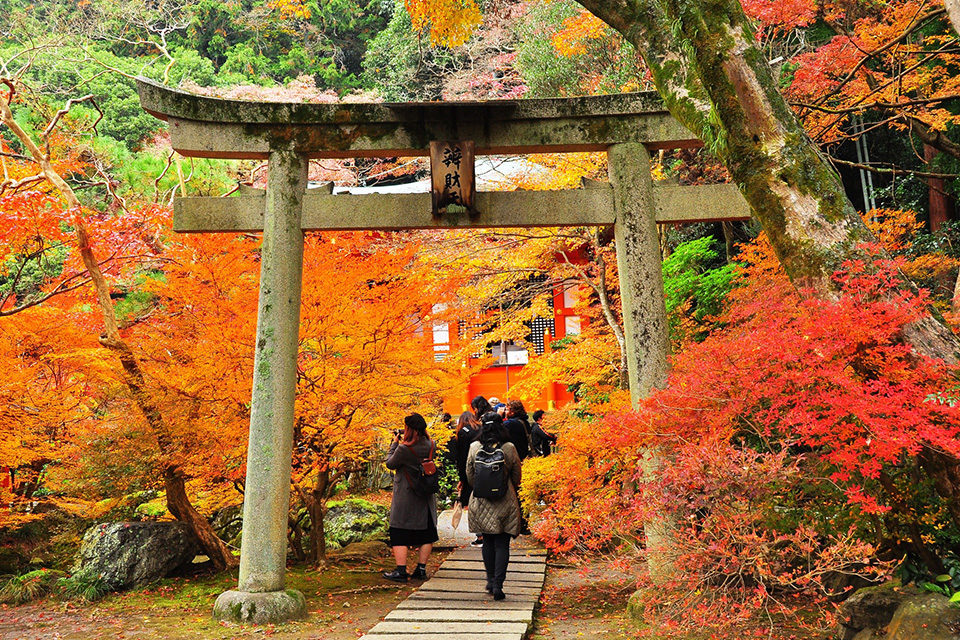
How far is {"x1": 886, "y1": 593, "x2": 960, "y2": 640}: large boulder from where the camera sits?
3955 mm

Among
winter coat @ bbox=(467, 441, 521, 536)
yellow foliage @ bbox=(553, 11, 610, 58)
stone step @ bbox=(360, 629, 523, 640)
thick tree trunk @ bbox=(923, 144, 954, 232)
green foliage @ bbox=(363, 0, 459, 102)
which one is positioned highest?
green foliage @ bbox=(363, 0, 459, 102)

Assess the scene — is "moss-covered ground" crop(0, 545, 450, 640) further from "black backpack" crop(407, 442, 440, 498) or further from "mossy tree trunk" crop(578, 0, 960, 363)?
"mossy tree trunk" crop(578, 0, 960, 363)

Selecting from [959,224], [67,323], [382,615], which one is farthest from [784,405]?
[959,224]

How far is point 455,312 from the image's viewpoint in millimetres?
10719

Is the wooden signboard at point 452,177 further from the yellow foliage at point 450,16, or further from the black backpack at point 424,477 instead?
the black backpack at point 424,477

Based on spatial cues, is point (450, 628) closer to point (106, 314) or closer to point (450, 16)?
point (106, 314)

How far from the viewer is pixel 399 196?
6699mm

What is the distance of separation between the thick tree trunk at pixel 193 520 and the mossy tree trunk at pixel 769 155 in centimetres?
728

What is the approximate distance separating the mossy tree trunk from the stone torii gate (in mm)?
1596

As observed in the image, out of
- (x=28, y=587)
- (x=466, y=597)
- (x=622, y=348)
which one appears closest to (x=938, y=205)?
(x=622, y=348)

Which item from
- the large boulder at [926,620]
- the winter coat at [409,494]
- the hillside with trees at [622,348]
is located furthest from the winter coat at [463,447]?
the large boulder at [926,620]

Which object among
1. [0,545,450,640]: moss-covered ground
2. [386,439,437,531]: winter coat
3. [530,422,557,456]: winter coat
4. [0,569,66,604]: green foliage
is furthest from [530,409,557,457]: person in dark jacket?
[0,569,66,604]: green foliage

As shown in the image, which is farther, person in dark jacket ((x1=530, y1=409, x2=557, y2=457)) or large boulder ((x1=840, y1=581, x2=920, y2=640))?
person in dark jacket ((x1=530, y1=409, x2=557, y2=457))

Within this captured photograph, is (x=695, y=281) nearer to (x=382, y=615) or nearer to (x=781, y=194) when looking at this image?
(x=781, y=194)
